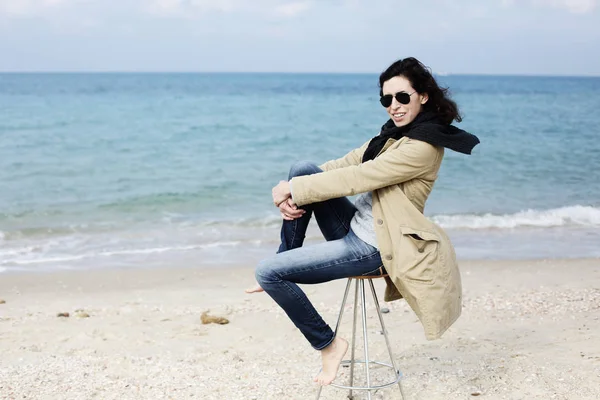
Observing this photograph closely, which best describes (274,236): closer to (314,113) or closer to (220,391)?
(220,391)

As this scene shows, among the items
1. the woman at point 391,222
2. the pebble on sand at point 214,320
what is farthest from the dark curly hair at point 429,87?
the pebble on sand at point 214,320

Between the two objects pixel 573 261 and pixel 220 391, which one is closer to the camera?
pixel 220 391

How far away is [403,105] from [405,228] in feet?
2.01

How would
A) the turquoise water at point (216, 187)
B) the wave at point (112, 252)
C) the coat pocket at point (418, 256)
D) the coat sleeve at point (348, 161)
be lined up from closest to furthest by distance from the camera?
the coat pocket at point (418, 256), the coat sleeve at point (348, 161), the wave at point (112, 252), the turquoise water at point (216, 187)

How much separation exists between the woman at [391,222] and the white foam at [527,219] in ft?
23.6

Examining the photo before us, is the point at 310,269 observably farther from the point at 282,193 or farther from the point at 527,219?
the point at 527,219

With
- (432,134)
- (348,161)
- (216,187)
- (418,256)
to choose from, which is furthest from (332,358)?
(216,187)

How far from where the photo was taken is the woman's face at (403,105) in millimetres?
3479

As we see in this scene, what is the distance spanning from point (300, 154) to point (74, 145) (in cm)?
649

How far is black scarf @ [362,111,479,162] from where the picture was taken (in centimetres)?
335

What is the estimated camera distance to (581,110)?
34875mm

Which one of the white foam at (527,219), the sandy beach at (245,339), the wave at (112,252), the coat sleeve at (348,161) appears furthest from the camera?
the white foam at (527,219)

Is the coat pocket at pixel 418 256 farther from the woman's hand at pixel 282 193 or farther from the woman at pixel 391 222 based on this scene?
the woman's hand at pixel 282 193

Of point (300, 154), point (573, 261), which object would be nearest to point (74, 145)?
point (300, 154)
